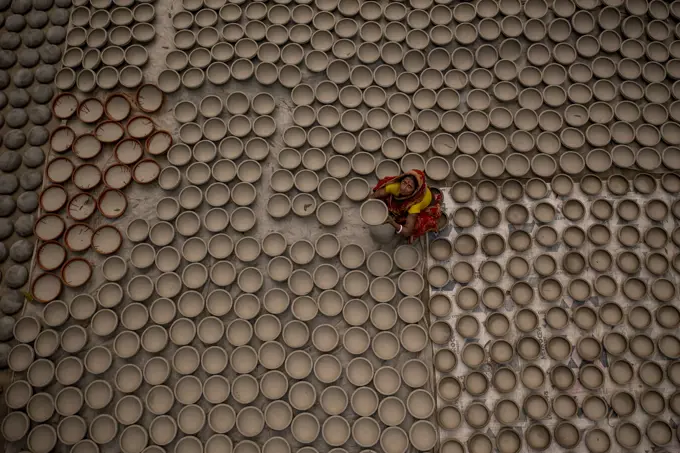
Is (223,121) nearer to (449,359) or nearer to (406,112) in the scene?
(406,112)

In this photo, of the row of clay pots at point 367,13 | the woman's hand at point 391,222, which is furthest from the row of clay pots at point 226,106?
the woman's hand at point 391,222

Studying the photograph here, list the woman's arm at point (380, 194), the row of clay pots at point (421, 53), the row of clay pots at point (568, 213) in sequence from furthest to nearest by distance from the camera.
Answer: the row of clay pots at point (421, 53) < the row of clay pots at point (568, 213) < the woman's arm at point (380, 194)

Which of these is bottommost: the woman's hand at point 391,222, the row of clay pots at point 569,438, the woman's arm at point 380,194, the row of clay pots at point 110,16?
the row of clay pots at point 569,438

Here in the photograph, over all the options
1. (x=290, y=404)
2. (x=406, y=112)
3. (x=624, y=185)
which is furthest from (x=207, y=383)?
(x=624, y=185)

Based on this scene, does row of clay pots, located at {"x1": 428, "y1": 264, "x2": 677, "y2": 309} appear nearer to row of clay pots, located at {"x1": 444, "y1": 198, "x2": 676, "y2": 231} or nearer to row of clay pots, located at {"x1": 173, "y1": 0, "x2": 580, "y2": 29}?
row of clay pots, located at {"x1": 444, "y1": 198, "x2": 676, "y2": 231}

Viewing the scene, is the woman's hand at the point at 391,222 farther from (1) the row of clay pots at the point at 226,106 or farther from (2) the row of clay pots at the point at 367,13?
(2) the row of clay pots at the point at 367,13

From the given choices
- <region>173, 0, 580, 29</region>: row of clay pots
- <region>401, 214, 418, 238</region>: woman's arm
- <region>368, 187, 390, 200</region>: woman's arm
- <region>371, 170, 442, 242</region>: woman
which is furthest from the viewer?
<region>173, 0, 580, 29</region>: row of clay pots

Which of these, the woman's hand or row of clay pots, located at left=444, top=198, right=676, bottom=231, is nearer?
the woman's hand

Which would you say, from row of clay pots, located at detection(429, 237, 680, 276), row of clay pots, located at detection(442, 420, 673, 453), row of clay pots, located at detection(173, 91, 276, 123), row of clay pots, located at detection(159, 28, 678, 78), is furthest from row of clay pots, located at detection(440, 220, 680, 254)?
row of clay pots, located at detection(173, 91, 276, 123)

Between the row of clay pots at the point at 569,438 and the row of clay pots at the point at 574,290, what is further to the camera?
the row of clay pots at the point at 574,290

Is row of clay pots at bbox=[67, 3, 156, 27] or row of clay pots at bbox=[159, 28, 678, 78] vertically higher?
row of clay pots at bbox=[159, 28, 678, 78]
